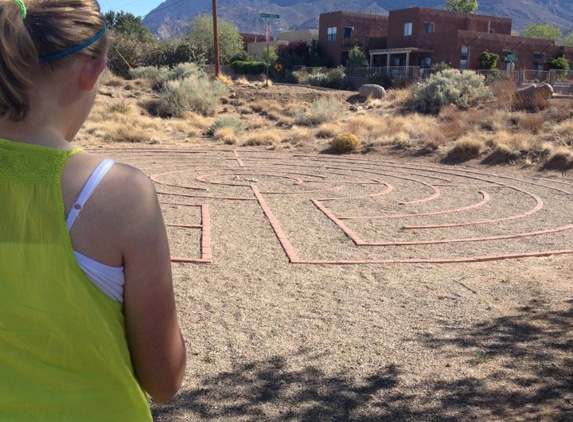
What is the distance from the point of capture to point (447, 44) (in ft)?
167

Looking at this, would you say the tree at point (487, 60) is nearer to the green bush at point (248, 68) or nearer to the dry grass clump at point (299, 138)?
the green bush at point (248, 68)

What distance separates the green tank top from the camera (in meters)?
1.46

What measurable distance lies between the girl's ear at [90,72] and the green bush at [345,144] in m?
18.1

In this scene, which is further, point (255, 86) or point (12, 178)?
point (255, 86)

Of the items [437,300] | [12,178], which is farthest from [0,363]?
[437,300]

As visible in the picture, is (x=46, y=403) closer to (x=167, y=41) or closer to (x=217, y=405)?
(x=217, y=405)

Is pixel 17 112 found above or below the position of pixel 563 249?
above

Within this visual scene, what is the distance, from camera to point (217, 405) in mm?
4184

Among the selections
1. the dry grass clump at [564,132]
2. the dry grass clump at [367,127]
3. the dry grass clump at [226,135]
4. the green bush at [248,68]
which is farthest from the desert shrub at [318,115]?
the green bush at [248,68]

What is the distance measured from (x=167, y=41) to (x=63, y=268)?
47.5 metres

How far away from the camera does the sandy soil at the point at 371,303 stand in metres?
4.31

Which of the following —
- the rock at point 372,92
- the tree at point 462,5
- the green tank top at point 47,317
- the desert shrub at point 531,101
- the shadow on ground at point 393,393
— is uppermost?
the tree at point 462,5

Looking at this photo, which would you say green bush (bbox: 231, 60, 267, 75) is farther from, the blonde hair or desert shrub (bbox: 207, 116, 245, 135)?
the blonde hair

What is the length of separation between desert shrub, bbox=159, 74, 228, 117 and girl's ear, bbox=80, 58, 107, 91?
26728 millimetres
